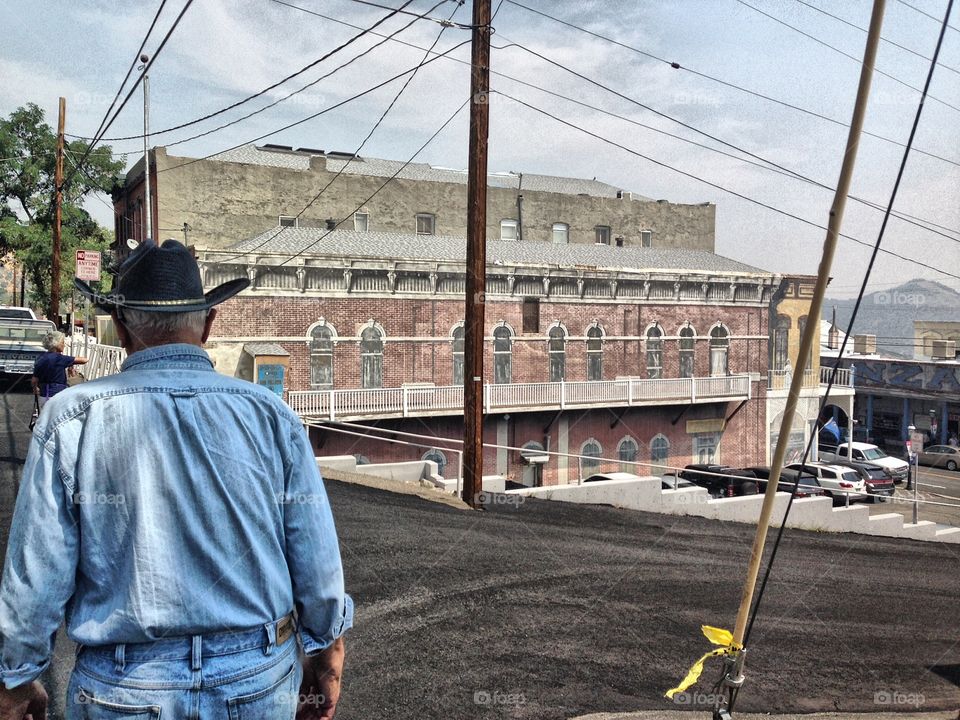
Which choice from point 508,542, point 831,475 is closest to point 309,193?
point 831,475

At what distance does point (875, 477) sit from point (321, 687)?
33768mm

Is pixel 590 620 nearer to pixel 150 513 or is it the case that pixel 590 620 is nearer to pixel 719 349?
pixel 150 513

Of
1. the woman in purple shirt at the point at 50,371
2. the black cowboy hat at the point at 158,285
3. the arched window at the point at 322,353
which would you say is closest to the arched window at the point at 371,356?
the arched window at the point at 322,353

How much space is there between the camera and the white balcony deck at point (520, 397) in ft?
82.7

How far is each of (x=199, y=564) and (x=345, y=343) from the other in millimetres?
25381

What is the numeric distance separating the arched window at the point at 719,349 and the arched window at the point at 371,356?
16.1m

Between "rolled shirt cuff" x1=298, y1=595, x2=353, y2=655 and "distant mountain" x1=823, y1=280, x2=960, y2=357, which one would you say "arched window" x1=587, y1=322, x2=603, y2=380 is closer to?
"rolled shirt cuff" x1=298, y1=595, x2=353, y2=655

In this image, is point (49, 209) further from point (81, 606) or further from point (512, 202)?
point (81, 606)

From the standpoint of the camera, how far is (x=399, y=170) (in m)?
31.2

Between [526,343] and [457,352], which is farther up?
[526,343]

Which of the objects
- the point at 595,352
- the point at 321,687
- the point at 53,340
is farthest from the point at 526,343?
the point at 321,687

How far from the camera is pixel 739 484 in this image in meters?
24.2

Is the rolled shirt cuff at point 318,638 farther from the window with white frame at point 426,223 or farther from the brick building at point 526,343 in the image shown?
the window with white frame at point 426,223

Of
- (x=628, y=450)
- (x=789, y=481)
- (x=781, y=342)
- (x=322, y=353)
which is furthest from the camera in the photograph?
(x=781, y=342)
